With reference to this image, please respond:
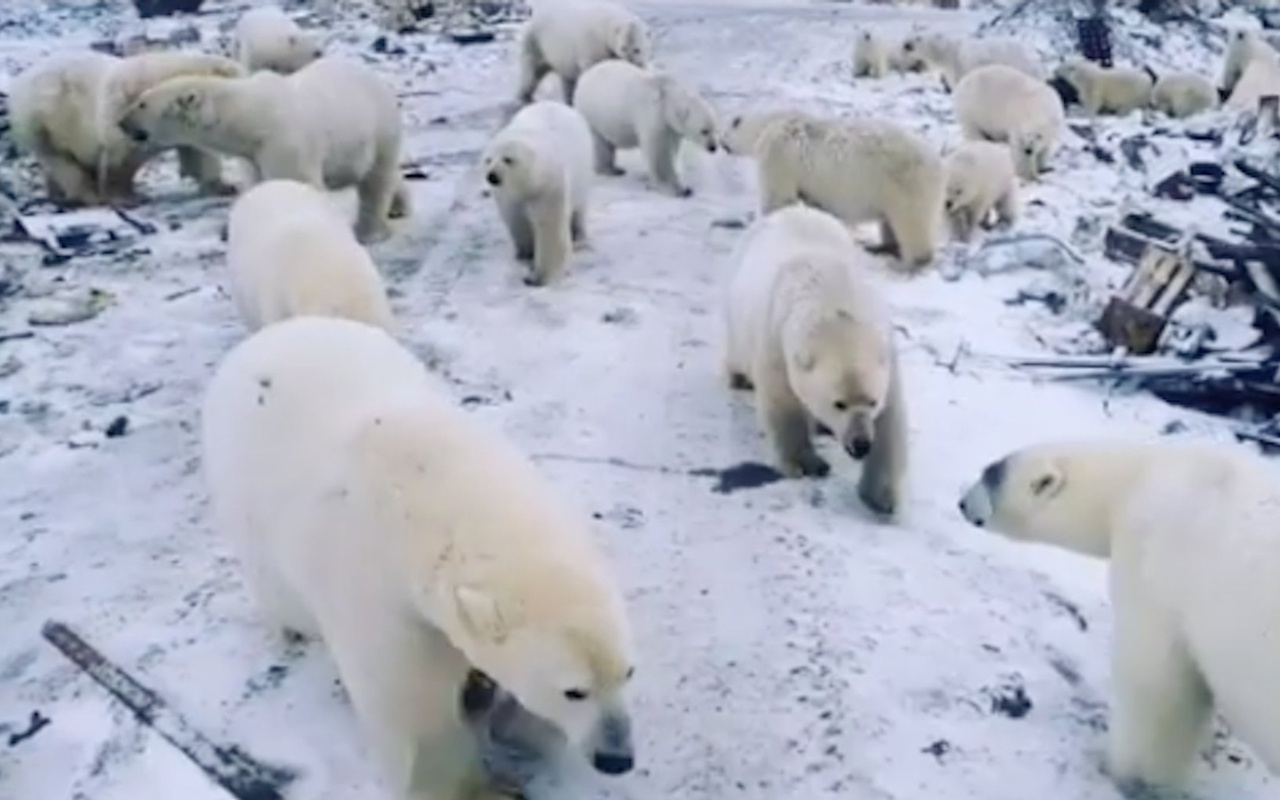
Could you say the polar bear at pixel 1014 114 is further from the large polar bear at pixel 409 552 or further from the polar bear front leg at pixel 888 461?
the large polar bear at pixel 409 552

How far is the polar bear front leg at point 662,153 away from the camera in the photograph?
393 inches

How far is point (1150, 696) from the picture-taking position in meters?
3.49

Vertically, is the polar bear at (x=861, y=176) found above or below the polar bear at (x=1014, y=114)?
above

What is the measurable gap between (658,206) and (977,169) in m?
1.99

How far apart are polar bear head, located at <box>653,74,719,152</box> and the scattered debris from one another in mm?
6238

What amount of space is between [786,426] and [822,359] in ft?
1.74

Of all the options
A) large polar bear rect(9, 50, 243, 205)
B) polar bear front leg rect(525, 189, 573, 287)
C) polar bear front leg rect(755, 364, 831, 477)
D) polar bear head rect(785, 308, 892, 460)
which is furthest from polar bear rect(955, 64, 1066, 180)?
polar bear head rect(785, 308, 892, 460)

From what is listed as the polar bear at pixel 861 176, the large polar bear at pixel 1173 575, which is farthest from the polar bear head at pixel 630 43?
the large polar bear at pixel 1173 575

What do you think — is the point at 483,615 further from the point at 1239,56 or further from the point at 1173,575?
the point at 1239,56

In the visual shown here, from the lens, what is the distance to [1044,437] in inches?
234

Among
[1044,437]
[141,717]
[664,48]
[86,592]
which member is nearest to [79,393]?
[86,592]

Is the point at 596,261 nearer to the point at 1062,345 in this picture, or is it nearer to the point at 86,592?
the point at 1062,345

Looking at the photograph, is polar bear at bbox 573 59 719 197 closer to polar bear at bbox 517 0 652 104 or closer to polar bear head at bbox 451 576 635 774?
polar bear at bbox 517 0 652 104

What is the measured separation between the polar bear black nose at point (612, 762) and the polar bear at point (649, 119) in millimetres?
6962
